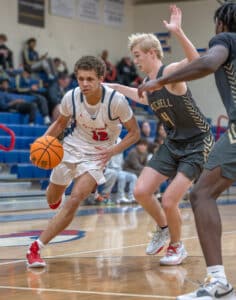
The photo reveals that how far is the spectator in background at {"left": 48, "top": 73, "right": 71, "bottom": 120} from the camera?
59.7ft

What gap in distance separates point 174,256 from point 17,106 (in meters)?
10.9

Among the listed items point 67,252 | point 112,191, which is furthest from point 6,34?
point 67,252

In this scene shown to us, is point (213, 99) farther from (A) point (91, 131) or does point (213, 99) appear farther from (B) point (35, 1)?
(A) point (91, 131)

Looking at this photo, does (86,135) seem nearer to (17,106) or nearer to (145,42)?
(145,42)

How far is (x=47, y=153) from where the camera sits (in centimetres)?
630

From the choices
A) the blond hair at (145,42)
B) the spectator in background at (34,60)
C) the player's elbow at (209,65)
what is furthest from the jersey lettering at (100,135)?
the spectator in background at (34,60)

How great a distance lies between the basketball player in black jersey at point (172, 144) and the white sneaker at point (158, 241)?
193 mm

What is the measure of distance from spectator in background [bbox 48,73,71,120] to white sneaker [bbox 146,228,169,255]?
1124 cm

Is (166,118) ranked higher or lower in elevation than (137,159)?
higher

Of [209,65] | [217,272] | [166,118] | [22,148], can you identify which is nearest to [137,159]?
[22,148]

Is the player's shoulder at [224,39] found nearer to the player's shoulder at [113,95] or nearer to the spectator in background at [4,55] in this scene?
the player's shoulder at [113,95]

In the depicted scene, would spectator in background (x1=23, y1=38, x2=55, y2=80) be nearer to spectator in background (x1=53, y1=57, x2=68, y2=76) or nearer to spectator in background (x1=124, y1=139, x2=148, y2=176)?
spectator in background (x1=53, y1=57, x2=68, y2=76)

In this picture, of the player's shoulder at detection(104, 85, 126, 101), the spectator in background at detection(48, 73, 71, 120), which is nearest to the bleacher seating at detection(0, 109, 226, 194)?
the spectator in background at detection(48, 73, 71, 120)

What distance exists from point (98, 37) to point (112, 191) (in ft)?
29.3
